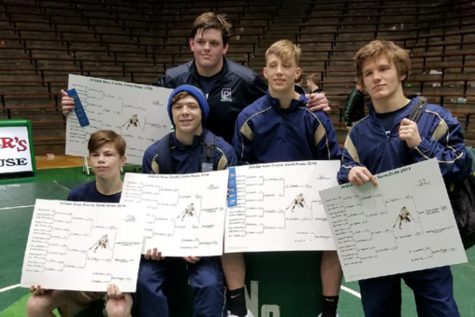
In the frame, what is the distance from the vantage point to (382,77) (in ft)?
5.63

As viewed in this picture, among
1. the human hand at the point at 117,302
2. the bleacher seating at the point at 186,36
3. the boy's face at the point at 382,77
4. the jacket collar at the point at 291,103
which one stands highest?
the bleacher seating at the point at 186,36

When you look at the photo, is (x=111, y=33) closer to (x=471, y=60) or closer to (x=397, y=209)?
(x=471, y=60)

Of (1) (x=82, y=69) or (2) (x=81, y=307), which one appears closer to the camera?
(2) (x=81, y=307)

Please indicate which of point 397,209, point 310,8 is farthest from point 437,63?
point 397,209

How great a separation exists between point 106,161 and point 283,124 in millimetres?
895

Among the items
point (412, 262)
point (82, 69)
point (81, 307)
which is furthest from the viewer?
point (82, 69)

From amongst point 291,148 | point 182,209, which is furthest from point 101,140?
point 291,148

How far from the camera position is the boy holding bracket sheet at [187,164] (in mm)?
1922

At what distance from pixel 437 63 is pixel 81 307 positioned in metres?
10.5

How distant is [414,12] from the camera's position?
13.0m

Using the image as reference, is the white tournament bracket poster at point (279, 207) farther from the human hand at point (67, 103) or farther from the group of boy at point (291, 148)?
the human hand at point (67, 103)

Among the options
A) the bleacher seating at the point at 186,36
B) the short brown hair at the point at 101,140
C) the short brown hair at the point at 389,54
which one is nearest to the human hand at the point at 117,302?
the short brown hair at the point at 101,140

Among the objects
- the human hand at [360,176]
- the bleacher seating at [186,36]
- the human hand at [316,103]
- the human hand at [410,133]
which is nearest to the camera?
the human hand at [410,133]

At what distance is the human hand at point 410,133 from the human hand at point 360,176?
0.62ft
